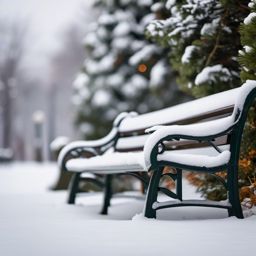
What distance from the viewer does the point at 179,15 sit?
565 centimetres

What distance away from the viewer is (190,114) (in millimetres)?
4645

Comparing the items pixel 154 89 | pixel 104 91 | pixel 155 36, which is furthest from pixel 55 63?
pixel 155 36

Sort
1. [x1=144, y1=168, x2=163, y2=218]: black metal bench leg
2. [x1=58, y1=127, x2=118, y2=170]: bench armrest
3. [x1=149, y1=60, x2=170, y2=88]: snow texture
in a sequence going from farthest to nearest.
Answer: [x1=149, y1=60, x2=170, y2=88]: snow texture, [x1=58, y1=127, x2=118, y2=170]: bench armrest, [x1=144, y1=168, x2=163, y2=218]: black metal bench leg

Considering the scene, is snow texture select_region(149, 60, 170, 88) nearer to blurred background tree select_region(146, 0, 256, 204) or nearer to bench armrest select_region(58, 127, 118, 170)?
bench armrest select_region(58, 127, 118, 170)

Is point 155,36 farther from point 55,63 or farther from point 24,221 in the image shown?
point 55,63

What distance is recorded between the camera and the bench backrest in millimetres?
3694

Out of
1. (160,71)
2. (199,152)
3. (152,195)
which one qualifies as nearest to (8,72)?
(160,71)

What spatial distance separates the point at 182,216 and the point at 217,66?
199 centimetres

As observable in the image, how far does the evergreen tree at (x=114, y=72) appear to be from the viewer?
49.6 feet

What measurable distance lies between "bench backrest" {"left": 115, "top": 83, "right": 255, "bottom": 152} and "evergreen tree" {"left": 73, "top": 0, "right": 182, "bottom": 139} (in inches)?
314

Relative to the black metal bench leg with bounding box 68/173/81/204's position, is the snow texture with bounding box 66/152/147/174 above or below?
above

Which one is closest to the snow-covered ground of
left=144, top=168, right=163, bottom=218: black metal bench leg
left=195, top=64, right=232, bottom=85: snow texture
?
left=144, top=168, right=163, bottom=218: black metal bench leg

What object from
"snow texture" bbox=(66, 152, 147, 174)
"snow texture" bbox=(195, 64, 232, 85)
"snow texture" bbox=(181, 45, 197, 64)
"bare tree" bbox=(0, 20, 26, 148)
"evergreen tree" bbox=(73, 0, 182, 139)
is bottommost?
"bare tree" bbox=(0, 20, 26, 148)

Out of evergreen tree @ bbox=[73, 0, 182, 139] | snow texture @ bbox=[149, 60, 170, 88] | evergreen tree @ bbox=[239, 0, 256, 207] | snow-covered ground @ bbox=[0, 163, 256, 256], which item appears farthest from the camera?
evergreen tree @ bbox=[73, 0, 182, 139]
